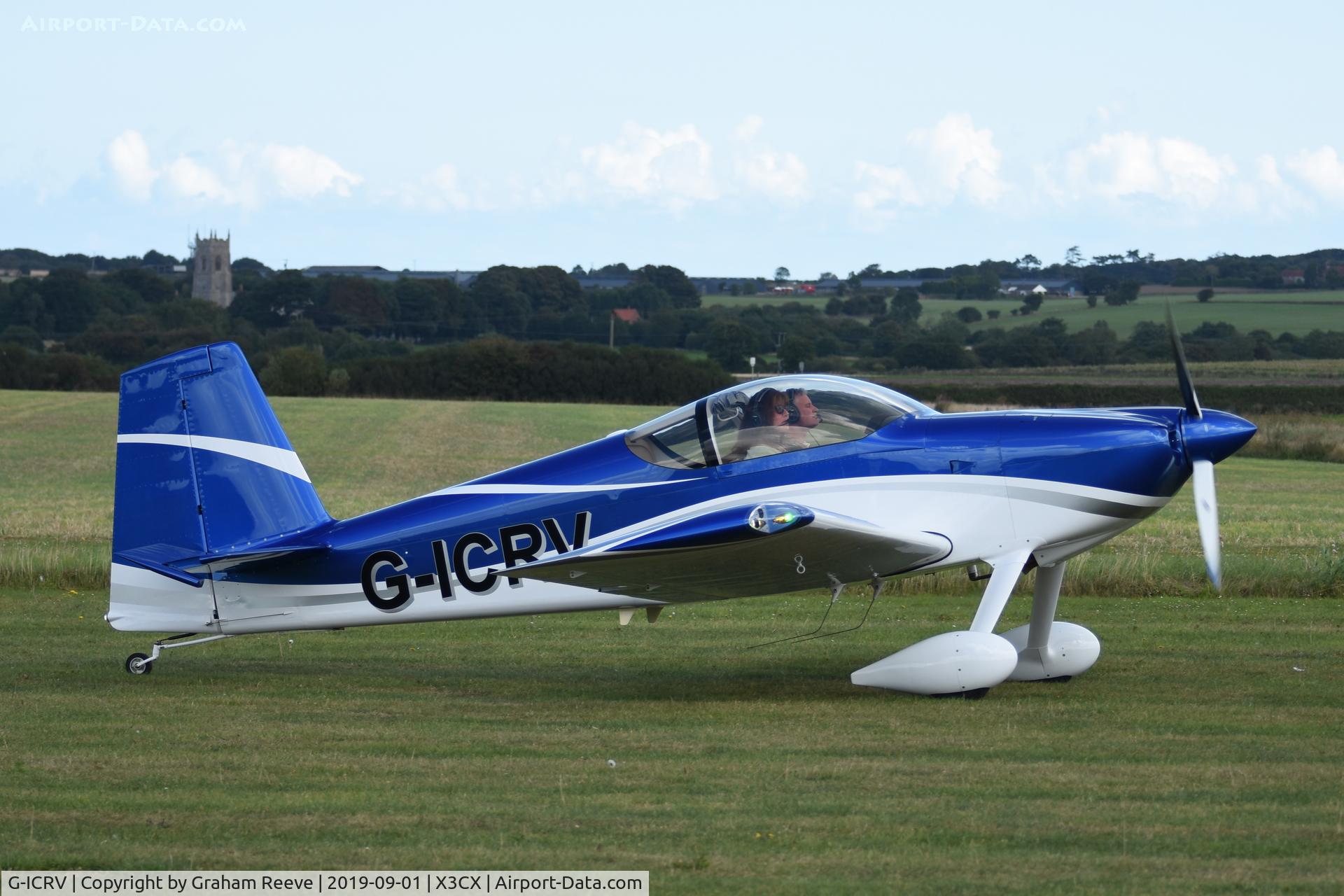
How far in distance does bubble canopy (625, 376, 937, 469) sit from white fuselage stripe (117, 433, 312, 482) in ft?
8.86

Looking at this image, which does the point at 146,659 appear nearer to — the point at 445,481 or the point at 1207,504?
the point at 1207,504

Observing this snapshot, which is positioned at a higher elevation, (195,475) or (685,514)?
(195,475)

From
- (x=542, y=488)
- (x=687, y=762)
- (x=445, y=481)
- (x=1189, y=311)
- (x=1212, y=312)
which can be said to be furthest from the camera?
(x=1189, y=311)

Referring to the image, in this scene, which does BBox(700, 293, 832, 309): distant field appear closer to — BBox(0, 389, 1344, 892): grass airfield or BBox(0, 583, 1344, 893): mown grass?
BBox(0, 389, 1344, 892): grass airfield

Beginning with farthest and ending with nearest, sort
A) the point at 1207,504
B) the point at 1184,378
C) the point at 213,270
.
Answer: the point at 213,270 → the point at 1184,378 → the point at 1207,504

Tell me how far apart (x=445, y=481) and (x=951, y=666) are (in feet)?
76.7

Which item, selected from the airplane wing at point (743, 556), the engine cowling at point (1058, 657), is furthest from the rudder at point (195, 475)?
the engine cowling at point (1058, 657)

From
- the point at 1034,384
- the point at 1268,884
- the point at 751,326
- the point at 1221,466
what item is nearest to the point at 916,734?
the point at 1268,884

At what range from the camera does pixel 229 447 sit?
1002cm

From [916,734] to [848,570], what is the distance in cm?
156

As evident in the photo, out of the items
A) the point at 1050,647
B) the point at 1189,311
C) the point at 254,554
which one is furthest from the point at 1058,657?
the point at 1189,311

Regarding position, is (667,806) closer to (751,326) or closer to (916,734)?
(916,734)

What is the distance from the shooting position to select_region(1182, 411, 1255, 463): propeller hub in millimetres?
8734

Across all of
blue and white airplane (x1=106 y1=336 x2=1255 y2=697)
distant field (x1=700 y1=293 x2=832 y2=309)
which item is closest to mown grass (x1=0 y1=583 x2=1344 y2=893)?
blue and white airplane (x1=106 y1=336 x2=1255 y2=697)
